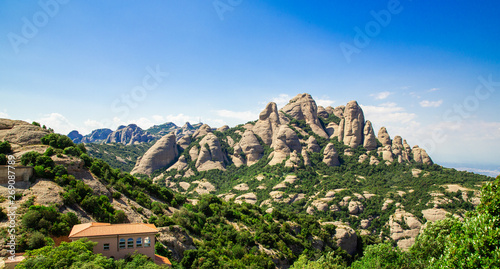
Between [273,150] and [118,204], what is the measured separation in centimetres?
9775

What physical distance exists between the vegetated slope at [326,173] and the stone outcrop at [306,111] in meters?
0.54

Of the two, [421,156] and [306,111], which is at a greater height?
[306,111]

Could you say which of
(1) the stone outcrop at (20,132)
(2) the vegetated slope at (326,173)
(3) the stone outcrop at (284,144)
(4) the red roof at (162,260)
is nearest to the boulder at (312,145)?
(2) the vegetated slope at (326,173)

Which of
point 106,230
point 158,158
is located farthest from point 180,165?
point 106,230

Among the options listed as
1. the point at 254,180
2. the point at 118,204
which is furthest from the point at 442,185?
the point at 118,204

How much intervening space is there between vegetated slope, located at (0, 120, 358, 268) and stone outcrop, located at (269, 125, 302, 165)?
65.0 meters

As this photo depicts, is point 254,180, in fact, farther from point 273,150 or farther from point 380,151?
point 380,151

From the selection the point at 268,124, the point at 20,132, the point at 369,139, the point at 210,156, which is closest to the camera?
the point at 20,132

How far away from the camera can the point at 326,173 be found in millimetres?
113438

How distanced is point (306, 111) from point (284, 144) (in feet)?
126

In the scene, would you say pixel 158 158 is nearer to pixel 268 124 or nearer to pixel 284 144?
pixel 268 124

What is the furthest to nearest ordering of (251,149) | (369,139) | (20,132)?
(251,149) → (369,139) → (20,132)

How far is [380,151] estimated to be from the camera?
122688mm

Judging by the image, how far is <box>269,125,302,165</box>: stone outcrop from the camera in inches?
4872
